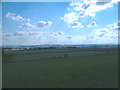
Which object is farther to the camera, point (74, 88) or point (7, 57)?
point (7, 57)

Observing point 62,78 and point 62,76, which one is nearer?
point 62,78

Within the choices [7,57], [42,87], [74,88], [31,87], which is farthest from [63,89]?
[7,57]

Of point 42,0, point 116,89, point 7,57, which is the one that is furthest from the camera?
point 7,57

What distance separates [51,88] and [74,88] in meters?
0.49

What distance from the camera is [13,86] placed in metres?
3.49

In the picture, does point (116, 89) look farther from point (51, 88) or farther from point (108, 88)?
point (51, 88)

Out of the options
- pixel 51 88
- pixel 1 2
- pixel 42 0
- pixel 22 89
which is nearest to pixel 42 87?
pixel 51 88

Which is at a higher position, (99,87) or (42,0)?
(42,0)

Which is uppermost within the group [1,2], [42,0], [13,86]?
[42,0]

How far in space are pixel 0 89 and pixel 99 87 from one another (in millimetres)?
2100

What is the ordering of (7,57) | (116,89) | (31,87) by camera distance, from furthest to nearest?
(7,57) < (31,87) < (116,89)

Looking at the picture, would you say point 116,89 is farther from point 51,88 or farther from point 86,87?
point 51,88

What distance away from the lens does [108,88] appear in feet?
10.6

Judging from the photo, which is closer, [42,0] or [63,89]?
[63,89]
